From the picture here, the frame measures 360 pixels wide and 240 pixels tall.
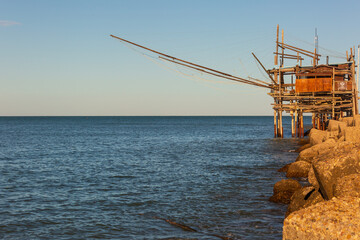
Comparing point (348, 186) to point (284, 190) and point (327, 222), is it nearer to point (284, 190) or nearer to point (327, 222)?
point (327, 222)

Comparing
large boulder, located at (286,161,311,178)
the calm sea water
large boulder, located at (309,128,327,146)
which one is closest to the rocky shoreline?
the calm sea water

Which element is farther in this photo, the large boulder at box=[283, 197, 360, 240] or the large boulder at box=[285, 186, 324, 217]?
the large boulder at box=[285, 186, 324, 217]

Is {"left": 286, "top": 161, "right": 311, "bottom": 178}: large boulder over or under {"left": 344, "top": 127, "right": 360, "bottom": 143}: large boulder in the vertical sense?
under

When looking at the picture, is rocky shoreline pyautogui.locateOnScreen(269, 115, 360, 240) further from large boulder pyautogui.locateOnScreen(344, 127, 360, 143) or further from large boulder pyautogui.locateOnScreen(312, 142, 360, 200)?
large boulder pyautogui.locateOnScreen(344, 127, 360, 143)

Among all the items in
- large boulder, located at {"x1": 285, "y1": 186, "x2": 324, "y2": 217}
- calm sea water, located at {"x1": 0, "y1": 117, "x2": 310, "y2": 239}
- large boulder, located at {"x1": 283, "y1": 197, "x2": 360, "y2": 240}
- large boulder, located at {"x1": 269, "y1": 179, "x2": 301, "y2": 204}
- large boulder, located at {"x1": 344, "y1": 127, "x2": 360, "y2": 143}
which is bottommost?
calm sea water, located at {"x1": 0, "y1": 117, "x2": 310, "y2": 239}

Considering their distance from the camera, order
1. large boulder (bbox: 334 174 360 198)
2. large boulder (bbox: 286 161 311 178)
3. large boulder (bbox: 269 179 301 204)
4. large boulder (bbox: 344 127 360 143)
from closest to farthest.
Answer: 1. large boulder (bbox: 334 174 360 198)
2. large boulder (bbox: 269 179 301 204)
3. large boulder (bbox: 286 161 311 178)
4. large boulder (bbox: 344 127 360 143)

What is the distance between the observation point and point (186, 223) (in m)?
12.4

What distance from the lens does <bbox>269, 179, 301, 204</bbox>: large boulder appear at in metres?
14.6

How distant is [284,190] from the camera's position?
48.8ft

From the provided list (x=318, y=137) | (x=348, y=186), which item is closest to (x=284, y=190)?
(x=348, y=186)

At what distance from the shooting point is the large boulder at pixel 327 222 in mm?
5902

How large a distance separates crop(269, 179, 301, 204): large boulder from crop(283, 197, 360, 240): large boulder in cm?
811

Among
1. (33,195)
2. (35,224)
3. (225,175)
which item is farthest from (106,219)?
(225,175)

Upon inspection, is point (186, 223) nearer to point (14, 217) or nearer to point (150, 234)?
point (150, 234)
